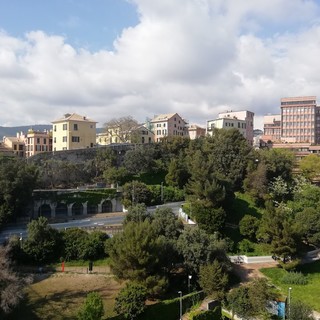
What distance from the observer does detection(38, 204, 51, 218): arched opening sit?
52.8 meters

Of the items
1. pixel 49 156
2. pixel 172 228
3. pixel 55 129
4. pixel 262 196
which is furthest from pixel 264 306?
pixel 55 129

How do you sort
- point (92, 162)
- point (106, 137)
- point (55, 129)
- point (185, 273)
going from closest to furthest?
point (185, 273)
point (92, 162)
point (55, 129)
point (106, 137)

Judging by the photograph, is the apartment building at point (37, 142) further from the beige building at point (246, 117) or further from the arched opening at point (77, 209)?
the beige building at point (246, 117)

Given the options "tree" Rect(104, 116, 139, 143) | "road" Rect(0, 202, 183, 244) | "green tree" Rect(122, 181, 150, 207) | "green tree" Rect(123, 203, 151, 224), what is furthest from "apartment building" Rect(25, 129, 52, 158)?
"green tree" Rect(123, 203, 151, 224)

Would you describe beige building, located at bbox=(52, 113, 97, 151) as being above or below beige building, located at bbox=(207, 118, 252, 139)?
below

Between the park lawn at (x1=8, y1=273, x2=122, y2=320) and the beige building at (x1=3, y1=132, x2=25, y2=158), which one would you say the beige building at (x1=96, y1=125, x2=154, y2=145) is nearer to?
the beige building at (x1=3, y1=132, x2=25, y2=158)

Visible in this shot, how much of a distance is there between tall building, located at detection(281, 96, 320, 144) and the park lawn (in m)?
97.4

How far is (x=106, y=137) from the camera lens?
99000 mm

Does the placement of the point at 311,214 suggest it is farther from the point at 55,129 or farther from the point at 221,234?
the point at 55,129

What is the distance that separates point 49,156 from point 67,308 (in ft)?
132

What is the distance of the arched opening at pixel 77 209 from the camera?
54.5 meters

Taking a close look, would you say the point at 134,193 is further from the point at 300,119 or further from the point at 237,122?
the point at 300,119

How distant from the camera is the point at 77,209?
54.8m

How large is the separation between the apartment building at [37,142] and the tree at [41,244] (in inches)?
1890
